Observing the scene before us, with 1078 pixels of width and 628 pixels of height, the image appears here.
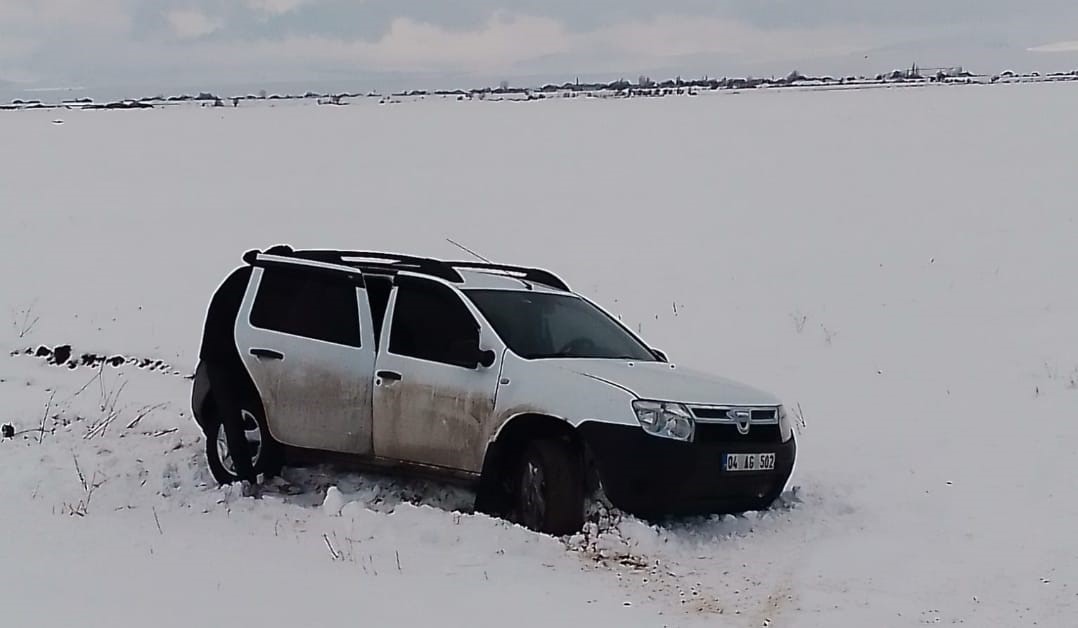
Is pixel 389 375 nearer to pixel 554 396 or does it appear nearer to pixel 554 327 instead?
pixel 554 327

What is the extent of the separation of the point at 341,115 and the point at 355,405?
43787 mm

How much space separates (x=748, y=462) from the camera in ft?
25.2

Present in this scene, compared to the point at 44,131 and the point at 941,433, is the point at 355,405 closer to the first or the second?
the point at 941,433

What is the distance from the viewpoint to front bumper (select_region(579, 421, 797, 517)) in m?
7.31

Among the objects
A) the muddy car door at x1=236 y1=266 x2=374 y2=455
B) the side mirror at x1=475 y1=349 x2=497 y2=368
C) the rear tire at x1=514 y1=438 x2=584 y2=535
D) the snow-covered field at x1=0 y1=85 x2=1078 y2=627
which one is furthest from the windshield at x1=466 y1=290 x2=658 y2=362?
the snow-covered field at x1=0 y1=85 x2=1078 y2=627

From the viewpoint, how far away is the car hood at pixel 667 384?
755 centimetres

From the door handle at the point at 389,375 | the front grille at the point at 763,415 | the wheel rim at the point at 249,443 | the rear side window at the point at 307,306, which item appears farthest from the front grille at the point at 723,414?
the wheel rim at the point at 249,443

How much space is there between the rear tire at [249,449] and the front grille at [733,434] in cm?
316

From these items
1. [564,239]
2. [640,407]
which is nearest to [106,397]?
[640,407]

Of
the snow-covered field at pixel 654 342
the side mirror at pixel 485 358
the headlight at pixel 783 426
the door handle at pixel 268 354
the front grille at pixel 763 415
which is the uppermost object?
the side mirror at pixel 485 358

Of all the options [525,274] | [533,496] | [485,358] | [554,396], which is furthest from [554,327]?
[533,496]

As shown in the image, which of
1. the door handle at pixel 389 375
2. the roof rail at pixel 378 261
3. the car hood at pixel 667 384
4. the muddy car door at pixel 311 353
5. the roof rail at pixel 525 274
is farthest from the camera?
the roof rail at pixel 525 274

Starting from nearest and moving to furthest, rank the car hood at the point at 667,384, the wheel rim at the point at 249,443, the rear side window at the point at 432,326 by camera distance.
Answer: the car hood at the point at 667,384 < the rear side window at the point at 432,326 < the wheel rim at the point at 249,443

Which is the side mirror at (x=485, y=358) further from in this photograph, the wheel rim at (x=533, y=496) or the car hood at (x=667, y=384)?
the wheel rim at (x=533, y=496)
